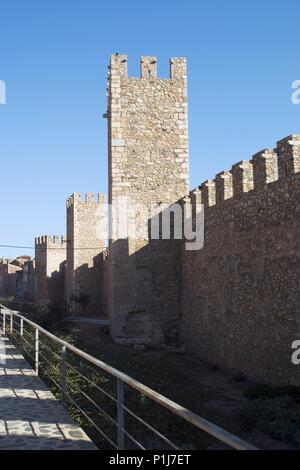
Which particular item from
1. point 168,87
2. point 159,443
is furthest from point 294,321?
point 168,87

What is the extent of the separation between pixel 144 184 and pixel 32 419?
11787mm

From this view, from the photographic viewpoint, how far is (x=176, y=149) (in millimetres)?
17703

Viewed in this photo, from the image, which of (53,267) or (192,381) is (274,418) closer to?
(192,381)

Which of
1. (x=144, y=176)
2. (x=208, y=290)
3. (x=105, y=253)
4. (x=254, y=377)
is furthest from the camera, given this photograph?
(x=105, y=253)

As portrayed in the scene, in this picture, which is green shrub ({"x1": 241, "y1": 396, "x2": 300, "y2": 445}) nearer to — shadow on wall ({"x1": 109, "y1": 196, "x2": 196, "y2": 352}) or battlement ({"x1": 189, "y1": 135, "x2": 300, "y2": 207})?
battlement ({"x1": 189, "y1": 135, "x2": 300, "y2": 207})

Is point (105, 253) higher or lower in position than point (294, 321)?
higher

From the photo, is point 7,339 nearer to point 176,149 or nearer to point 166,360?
point 166,360

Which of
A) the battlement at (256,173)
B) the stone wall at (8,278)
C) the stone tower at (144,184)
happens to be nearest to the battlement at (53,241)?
the stone wall at (8,278)

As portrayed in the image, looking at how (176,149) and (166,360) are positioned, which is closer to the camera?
(166,360)

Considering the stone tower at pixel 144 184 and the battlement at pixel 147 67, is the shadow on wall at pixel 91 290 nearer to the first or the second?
the stone tower at pixel 144 184

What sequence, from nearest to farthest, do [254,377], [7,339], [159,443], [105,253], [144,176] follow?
[159,443] → [254,377] → [7,339] → [144,176] → [105,253]

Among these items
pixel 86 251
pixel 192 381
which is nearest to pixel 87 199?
pixel 86 251

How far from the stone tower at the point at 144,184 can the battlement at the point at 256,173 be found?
2.82m

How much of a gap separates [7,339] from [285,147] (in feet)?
26.6
